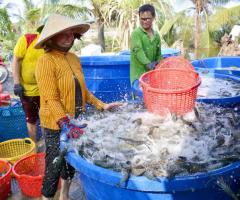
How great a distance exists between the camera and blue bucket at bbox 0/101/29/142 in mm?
4809

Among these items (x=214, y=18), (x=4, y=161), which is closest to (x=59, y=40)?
(x=4, y=161)

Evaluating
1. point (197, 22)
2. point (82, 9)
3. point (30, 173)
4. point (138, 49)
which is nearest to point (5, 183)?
point (30, 173)

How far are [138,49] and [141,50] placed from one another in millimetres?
38

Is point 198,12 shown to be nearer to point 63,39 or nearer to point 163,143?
point 63,39

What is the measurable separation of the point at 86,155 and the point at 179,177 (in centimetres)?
67

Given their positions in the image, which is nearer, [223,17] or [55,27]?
[55,27]

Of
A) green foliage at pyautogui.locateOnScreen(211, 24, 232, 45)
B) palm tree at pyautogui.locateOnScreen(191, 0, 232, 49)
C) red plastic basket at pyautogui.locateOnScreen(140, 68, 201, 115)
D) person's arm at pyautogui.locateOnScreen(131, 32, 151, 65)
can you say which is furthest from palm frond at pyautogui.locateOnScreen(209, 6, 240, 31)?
red plastic basket at pyautogui.locateOnScreen(140, 68, 201, 115)

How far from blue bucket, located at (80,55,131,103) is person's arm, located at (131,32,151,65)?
45.0 inches

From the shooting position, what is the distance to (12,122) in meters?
4.85

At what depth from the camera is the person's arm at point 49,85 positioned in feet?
8.56

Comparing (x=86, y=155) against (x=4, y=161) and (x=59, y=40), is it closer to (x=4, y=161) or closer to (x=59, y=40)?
(x=59, y=40)

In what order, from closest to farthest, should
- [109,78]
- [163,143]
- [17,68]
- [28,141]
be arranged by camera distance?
[163,143]
[17,68]
[28,141]
[109,78]

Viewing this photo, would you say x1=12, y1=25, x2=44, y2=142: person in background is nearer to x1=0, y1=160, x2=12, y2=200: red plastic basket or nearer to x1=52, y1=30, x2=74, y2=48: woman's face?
x1=0, y1=160, x2=12, y2=200: red plastic basket

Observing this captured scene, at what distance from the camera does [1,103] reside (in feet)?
18.2
